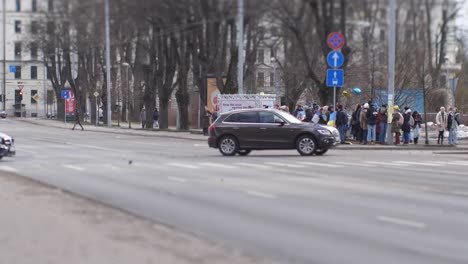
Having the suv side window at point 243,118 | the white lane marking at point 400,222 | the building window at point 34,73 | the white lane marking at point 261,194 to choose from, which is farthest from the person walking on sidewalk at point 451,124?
the building window at point 34,73

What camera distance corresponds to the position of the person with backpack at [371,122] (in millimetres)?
31812

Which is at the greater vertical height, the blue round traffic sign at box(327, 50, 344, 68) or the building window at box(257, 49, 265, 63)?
the building window at box(257, 49, 265, 63)

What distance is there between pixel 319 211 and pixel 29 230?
15.1 feet

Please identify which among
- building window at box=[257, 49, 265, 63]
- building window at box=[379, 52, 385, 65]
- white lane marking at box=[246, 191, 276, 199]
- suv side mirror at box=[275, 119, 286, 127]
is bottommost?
white lane marking at box=[246, 191, 276, 199]

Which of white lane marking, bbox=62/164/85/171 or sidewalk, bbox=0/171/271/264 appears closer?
sidewalk, bbox=0/171/271/264

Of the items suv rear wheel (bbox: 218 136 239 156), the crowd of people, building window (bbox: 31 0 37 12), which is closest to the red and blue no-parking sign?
the crowd of people

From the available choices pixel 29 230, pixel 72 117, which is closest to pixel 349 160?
pixel 29 230

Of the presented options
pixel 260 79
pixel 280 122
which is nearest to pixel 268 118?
pixel 280 122

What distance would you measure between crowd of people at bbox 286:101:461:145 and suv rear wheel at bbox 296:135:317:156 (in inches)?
245

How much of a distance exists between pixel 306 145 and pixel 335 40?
4794 mm

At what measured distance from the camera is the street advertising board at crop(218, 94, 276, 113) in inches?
1444

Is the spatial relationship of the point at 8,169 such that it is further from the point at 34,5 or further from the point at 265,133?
the point at 265,133

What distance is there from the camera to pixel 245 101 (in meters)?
37.3

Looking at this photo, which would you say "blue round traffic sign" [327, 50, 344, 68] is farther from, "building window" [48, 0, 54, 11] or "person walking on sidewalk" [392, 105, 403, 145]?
"building window" [48, 0, 54, 11]
